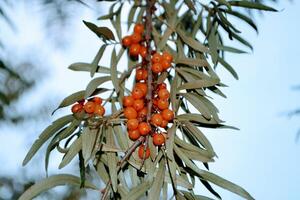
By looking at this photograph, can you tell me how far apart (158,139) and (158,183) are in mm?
64

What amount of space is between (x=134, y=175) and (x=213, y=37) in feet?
1.02

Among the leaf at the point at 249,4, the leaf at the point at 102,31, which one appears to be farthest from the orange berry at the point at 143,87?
the leaf at the point at 249,4

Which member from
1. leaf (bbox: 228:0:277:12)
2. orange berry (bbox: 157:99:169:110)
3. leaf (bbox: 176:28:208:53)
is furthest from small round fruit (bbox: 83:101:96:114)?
leaf (bbox: 228:0:277:12)

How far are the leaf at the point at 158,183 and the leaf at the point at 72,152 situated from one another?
0.12 meters

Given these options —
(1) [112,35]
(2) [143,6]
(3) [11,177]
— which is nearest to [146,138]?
(1) [112,35]

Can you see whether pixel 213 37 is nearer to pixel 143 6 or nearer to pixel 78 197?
pixel 143 6

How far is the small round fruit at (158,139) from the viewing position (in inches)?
24.5

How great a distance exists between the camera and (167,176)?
63cm

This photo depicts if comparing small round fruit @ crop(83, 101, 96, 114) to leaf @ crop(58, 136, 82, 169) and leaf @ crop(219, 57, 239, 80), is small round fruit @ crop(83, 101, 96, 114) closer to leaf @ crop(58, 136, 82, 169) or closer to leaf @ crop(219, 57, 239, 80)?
leaf @ crop(58, 136, 82, 169)

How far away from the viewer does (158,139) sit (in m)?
0.62

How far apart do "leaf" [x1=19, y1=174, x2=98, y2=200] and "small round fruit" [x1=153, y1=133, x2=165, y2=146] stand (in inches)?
4.9

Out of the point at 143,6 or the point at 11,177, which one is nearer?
the point at 143,6

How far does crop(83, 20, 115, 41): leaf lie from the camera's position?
68 centimetres

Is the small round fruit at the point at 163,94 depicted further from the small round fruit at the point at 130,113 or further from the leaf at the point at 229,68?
the leaf at the point at 229,68
